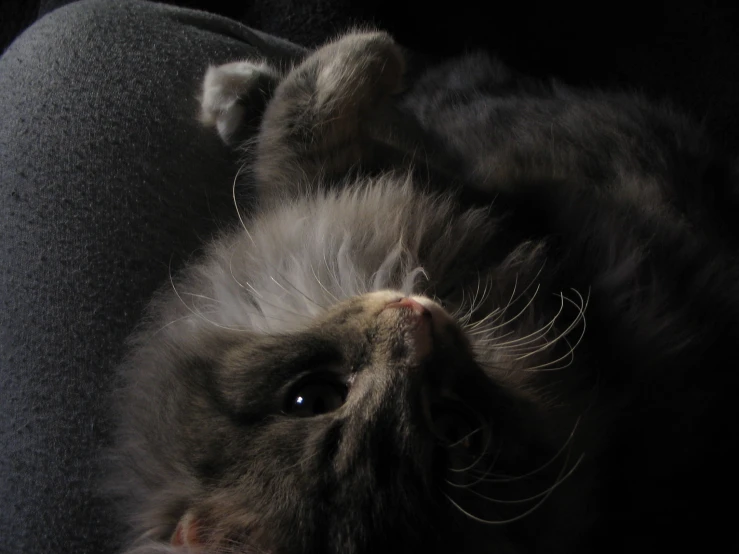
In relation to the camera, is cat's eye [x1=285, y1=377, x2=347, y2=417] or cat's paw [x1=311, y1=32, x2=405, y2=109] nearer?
A: cat's eye [x1=285, y1=377, x2=347, y2=417]

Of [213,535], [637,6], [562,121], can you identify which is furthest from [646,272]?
[637,6]

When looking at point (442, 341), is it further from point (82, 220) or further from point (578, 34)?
point (578, 34)

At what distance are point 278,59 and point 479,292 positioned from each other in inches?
28.6

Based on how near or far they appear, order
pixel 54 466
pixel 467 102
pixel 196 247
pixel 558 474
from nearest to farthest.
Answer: pixel 558 474 < pixel 54 466 < pixel 196 247 < pixel 467 102

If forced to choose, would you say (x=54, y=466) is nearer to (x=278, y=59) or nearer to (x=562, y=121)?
(x=278, y=59)

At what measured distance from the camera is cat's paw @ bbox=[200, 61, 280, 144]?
1.13 metres

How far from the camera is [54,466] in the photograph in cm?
96

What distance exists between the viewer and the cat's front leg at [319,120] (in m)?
1.07

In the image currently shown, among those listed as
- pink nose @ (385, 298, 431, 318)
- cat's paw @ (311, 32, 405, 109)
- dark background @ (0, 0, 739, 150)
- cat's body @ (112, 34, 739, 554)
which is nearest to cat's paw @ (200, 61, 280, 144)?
cat's body @ (112, 34, 739, 554)

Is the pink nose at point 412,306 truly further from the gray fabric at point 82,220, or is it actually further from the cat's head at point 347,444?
the gray fabric at point 82,220

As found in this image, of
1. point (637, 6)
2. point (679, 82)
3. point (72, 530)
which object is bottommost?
point (72, 530)

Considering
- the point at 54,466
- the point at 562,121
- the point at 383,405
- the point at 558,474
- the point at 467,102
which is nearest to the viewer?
the point at 383,405

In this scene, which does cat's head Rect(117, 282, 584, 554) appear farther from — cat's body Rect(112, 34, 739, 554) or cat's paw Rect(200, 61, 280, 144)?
cat's paw Rect(200, 61, 280, 144)

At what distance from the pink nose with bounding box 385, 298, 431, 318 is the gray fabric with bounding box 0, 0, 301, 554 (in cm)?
51
